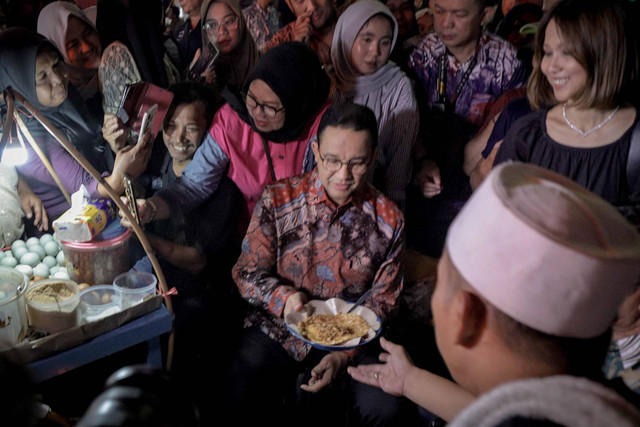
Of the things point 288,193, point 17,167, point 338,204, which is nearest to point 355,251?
point 338,204

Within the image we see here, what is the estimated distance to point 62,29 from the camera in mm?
2551

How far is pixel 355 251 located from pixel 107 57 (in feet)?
5.95

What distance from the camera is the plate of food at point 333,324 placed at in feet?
5.96

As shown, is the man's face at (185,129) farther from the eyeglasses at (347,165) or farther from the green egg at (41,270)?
the green egg at (41,270)

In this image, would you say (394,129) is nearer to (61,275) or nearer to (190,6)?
(190,6)

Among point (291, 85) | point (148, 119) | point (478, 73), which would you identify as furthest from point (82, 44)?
point (478, 73)

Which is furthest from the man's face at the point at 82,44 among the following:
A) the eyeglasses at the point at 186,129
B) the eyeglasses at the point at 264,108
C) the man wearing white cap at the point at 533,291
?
the man wearing white cap at the point at 533,291

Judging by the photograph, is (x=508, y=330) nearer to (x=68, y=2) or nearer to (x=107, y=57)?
(x=107, y=57)

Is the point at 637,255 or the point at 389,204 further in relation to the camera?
the point at 389,204

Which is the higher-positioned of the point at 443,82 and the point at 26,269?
the point at 443,82

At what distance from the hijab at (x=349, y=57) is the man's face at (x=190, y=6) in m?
1.00

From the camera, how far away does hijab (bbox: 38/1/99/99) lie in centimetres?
254

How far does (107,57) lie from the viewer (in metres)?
2.58

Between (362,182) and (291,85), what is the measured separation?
695 millimetres
